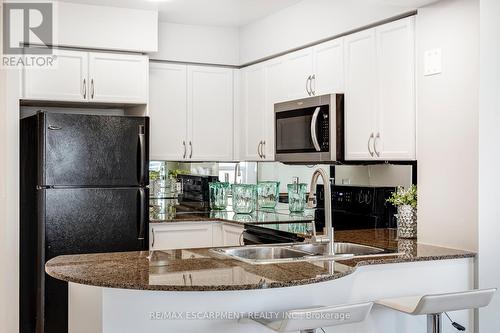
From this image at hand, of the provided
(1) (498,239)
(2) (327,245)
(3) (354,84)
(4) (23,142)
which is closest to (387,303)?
(2) (327,245)

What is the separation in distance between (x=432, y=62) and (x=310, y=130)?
1025 millimetres

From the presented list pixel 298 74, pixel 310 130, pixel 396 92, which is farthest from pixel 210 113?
pixel 396 92

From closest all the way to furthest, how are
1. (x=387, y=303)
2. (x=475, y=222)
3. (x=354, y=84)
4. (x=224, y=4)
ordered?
1. (x=387, y=303)
2. (x=475, y=222)
3. (x=354, y=84)
4. (x=224, y=4)

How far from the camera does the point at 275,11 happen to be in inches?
174

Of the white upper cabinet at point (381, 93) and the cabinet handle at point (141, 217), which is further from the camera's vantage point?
the cabinet handle at point (141, 217)

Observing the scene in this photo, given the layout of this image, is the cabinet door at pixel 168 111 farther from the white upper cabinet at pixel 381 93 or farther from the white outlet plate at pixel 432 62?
the white outlet plate at pixel 432 62

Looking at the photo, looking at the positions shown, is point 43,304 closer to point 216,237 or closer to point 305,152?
point 216,237

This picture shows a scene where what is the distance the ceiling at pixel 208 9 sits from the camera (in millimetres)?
4199

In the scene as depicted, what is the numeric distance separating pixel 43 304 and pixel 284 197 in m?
1.95

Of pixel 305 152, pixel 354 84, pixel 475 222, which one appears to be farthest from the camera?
pixel 305 152
